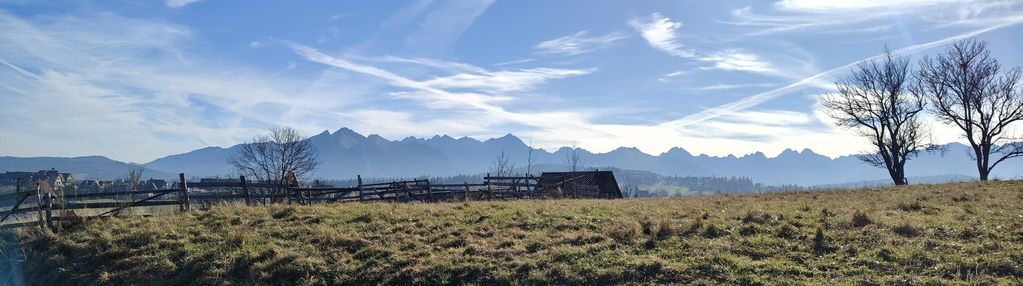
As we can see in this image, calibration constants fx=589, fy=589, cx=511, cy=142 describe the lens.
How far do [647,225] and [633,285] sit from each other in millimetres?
4090

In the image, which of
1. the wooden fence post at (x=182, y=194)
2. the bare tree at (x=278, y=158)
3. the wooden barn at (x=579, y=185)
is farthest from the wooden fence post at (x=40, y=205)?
the bare tree at (x=278, y=158)

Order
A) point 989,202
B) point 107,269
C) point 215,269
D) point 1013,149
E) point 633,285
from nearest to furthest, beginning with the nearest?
point 633,285 → point 215,269 → point 107,269 → point 989,202 → point 1013,149

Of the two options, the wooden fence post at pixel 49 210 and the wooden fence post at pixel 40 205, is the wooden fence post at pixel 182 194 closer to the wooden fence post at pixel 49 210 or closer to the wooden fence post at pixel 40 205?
the wooden fence post at pixel 49 210

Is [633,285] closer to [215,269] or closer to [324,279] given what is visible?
[324,279]

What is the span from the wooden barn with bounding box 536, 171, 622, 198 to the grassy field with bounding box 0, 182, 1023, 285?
18171mm

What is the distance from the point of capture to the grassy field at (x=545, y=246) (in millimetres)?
9380

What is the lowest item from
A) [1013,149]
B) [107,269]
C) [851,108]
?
[107,269]

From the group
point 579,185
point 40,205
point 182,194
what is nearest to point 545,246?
point 182,194

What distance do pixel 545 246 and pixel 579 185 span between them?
29.7 m

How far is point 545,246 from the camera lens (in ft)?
39.0

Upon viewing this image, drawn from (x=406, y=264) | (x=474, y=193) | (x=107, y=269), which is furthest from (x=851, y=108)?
(x=107, y=269)

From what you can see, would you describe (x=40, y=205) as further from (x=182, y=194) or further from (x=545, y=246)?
(x=545, y=246)

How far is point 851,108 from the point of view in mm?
46000

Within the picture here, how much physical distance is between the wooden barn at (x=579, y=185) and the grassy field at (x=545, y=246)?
1817 cm
